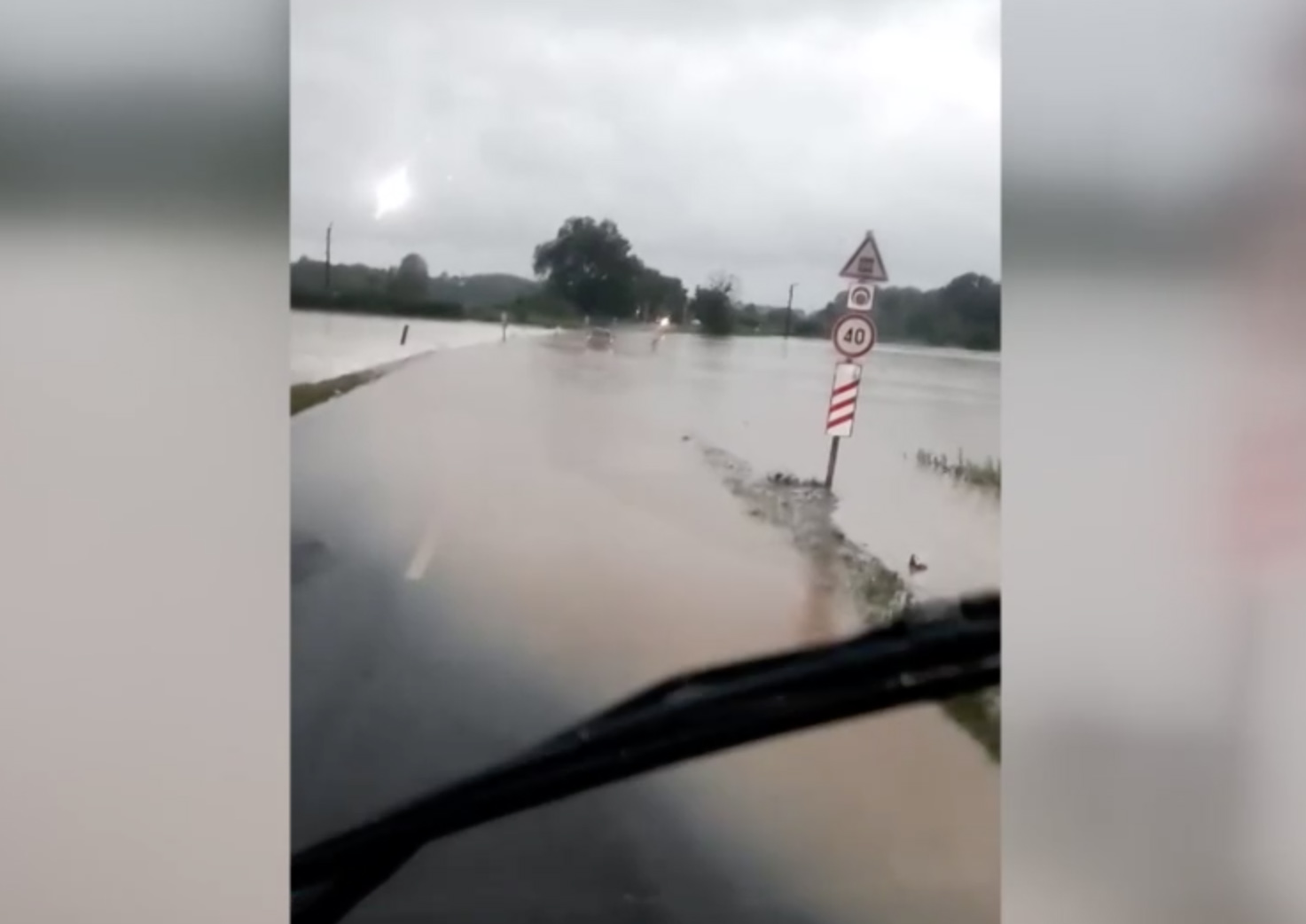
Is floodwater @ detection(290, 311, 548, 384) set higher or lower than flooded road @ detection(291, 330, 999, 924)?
higher

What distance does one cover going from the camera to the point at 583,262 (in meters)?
0.81

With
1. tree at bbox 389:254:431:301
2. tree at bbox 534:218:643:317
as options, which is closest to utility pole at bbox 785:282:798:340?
tree at bbox 534:218:643:317

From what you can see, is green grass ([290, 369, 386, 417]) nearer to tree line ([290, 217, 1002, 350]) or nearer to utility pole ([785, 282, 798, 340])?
tree line ([290, 217, 1002, 350])

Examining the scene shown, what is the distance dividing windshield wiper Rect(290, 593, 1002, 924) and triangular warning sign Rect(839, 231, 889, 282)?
24 centimetres

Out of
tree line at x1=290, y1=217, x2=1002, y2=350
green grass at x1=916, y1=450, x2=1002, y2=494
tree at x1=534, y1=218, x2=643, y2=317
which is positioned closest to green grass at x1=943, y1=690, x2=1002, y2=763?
green grass at x1=916, y1=450, x2=1002, y2=494

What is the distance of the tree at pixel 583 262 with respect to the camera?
31.6 inches

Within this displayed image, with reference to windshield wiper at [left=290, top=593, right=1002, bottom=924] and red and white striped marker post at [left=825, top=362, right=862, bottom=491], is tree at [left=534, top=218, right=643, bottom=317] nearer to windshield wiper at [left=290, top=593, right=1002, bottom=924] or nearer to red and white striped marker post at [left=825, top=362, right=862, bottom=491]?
red and white striped marker post at [left=825, top=362, right=862, bottom=491]

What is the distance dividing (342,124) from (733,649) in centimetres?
45

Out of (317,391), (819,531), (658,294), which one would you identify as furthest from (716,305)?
(317,391)

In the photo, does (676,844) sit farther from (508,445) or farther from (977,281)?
(977,281)

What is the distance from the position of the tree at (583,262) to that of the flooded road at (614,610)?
4cm

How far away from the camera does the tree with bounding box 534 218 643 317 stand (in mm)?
803

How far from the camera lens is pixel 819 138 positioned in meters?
0.83

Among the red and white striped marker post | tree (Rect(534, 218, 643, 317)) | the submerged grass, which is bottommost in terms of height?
the submerged grass
